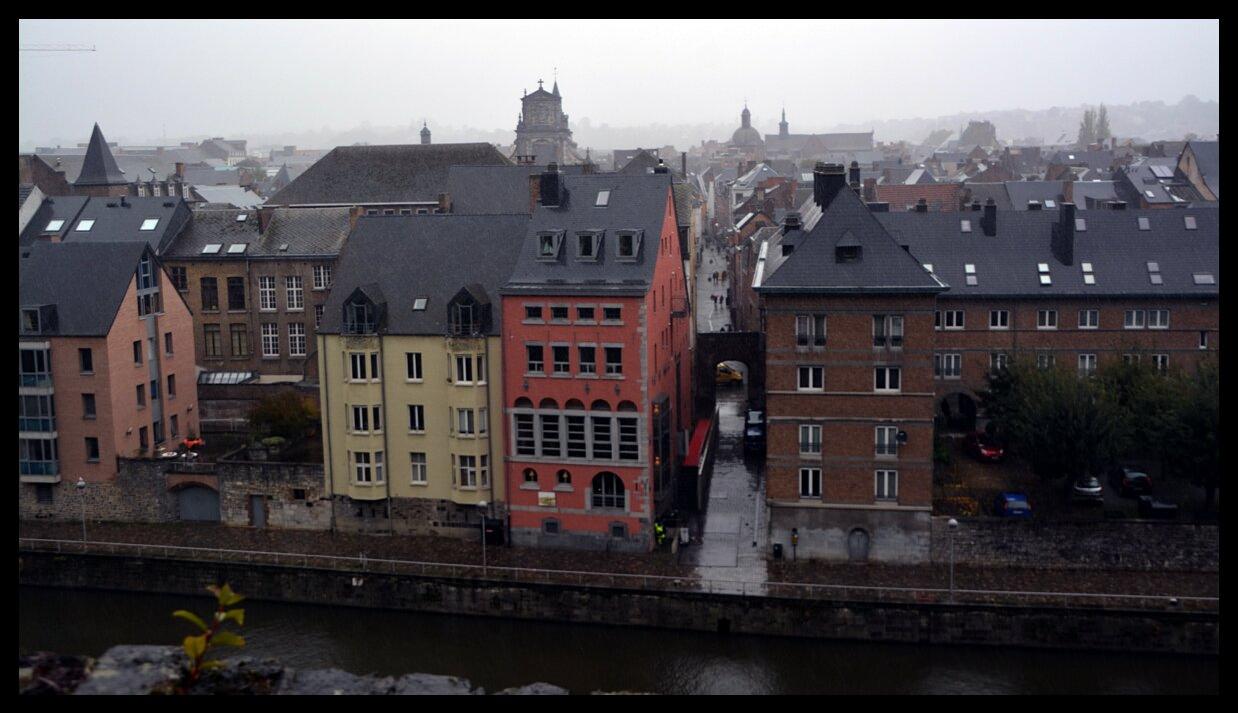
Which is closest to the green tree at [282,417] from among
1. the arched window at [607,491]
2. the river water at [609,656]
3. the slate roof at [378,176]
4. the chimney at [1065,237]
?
the river water at [609,656]

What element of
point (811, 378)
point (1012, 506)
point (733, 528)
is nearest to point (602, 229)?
point (811, 378)

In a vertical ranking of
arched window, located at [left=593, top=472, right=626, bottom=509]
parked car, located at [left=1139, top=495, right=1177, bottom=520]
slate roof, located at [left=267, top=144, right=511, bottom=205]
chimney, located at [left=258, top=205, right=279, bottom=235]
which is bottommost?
parked car, located at [left=1139, top=495, right=1177, bottom=520]

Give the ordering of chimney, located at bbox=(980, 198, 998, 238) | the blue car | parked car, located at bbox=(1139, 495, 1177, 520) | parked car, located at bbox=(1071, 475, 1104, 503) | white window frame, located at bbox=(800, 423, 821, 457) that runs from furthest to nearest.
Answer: chimney, located at bbox=(980, 198, 998, 238) < parked car, located at bbox=(1071, 475, 1104, 503) < the blue car < white window frame, located at bbox=(800, 423, 821, 457) < parked car, located at bbox=(1139, 495, 1177, 520)

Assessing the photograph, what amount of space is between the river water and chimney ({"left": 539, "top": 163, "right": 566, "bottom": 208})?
14502mm

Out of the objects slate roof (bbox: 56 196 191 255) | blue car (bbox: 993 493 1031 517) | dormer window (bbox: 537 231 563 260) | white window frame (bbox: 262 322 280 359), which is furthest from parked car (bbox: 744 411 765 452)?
slate roof (bbox: 56 196 191 255)

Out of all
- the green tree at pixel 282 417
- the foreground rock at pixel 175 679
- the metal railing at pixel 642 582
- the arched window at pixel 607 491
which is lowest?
the metal railing at pixel 642 582

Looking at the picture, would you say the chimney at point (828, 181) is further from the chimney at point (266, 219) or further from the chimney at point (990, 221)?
the chimney at point (266, 219)

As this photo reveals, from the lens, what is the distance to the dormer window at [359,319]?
42.2 m

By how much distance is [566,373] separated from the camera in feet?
132

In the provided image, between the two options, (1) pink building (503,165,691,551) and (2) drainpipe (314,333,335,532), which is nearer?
(1) pink building (503,165,691,551)

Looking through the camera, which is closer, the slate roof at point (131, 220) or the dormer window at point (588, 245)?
the dormer window at point (588, 245)

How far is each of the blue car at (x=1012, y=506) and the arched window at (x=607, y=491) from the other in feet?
40.7

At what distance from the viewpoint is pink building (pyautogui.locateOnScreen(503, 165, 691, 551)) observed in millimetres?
39875

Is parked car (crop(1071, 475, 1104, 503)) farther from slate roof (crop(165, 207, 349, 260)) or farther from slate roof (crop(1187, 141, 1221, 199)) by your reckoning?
slate roof (crop(1187, 141, 1221, 199))
